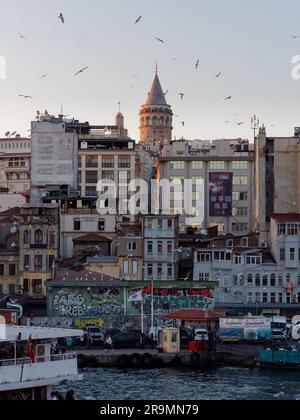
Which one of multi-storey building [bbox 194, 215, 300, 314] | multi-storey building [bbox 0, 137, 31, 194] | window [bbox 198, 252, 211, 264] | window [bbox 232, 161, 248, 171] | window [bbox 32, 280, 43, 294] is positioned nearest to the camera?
multi-storey building [bbox 194, 215, 300, 314]

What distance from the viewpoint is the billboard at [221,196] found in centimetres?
10875

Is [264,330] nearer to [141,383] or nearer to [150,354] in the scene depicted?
[150,354]

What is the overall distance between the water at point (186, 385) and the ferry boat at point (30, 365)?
523 inches

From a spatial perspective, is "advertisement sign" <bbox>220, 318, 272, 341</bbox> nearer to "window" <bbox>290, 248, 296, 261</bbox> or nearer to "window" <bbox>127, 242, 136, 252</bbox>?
"window" <bbox>290, 248, 296, 261</bbox>

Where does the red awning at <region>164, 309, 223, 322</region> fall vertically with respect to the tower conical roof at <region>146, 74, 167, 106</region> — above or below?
below

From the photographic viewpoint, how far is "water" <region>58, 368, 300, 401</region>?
4903 centimetres

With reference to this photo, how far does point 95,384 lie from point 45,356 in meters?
20.6

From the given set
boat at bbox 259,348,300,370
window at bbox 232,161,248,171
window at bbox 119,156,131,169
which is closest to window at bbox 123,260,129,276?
boat at bbox 259,348,300,370

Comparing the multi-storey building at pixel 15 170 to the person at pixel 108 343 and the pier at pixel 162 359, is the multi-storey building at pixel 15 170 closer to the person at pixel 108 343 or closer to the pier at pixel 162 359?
the person at pixel 108 343

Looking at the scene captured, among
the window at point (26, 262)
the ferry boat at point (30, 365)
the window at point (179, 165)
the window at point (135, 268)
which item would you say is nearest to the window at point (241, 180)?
the window at point (179, 165)

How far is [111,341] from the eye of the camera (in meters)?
66.1

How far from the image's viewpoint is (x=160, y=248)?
3194 inches

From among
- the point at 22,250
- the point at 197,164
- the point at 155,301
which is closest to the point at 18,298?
the point at 22,250
